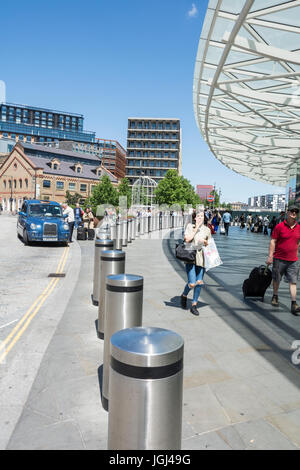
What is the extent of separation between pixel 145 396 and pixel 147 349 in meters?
0.23

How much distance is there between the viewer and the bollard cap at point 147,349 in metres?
1.81

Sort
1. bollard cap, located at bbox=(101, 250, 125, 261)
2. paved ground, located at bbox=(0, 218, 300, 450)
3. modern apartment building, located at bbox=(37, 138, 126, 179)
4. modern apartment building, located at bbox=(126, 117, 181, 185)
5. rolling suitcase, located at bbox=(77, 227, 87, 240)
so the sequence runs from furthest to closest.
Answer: modern apartment building, located at bbox=(37, 138, 126, 179)
modern apartment building, located at bbox=(126, 117, 181, 185)
rolling suitcase, located at bbox=(77, 227, 87, 240)
bollard cap, located at bbox=(101, 250, 125, 261)
paved ground, located at bbox=(0, 218, 300, 450)

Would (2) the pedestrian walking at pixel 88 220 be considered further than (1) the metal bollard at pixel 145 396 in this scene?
Yes

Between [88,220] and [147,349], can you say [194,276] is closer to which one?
[147,349]

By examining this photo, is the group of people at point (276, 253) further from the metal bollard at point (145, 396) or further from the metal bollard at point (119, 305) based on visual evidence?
the metal bollard at point (145, 396)

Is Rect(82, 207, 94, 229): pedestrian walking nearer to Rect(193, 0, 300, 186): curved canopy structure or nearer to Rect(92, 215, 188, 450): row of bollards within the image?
Rect(193, 0, 300, 186): curved canopy structure

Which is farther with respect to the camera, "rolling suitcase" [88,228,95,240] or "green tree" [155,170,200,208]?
"green tree" [155,170,200,208]

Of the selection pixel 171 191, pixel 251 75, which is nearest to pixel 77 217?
pixel 251 75

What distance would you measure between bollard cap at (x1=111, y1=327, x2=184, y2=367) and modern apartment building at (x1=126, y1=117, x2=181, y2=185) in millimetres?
113720

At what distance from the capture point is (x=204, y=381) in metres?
3.55


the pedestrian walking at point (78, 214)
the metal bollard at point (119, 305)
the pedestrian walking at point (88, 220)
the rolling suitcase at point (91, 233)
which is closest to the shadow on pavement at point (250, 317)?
the metal bollard at point (119, 305)

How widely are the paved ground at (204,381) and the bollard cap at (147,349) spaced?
1.03 meters

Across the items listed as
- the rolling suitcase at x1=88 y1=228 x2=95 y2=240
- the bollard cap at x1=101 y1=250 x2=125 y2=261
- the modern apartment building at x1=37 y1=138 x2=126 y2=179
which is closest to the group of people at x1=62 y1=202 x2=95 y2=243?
→ the rolling suitcase at x1=88 y1=228 x2=95 y2=240

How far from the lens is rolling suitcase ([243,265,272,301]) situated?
6934 millimetres
